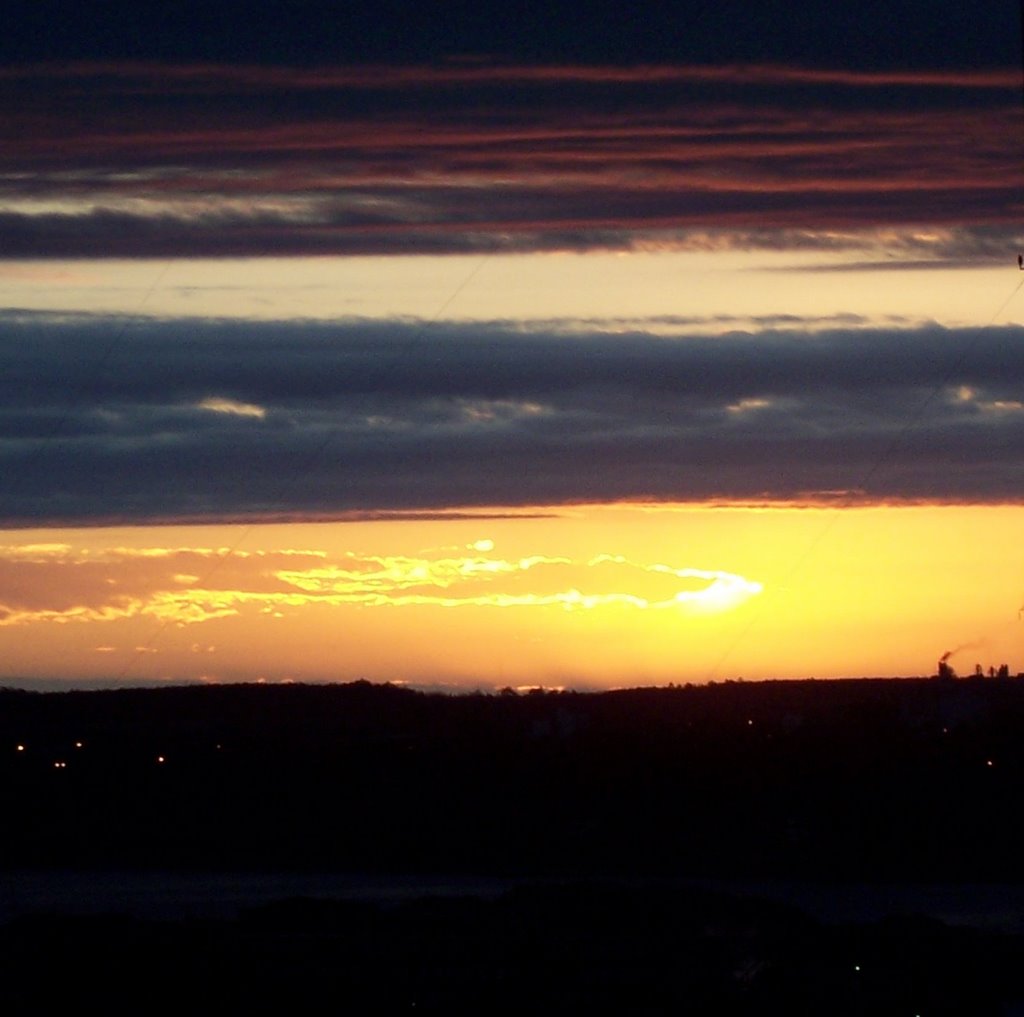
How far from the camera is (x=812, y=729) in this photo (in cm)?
9912

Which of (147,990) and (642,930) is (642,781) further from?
(147,990)

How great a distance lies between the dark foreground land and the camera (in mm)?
34312

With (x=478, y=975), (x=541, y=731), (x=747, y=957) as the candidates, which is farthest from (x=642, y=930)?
(x=541, y=731)

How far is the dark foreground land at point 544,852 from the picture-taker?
3431 cm

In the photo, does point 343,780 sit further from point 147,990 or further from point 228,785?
point 147,990

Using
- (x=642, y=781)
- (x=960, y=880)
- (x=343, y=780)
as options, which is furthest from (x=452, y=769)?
(x=960, y=880)

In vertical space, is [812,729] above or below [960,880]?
above

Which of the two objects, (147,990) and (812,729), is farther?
(812,729)

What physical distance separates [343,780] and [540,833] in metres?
13.3

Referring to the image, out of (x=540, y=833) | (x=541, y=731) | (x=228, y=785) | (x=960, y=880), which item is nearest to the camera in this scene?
(x=960, y=880)

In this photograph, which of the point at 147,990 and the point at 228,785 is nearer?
the point at 147,990

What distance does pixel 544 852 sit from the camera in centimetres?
8362

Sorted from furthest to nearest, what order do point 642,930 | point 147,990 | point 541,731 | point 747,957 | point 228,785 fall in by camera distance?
point 541,731 < point 228,785 < point 642,930 < point 747,957 < point 147,990

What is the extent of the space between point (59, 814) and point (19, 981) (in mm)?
58674
